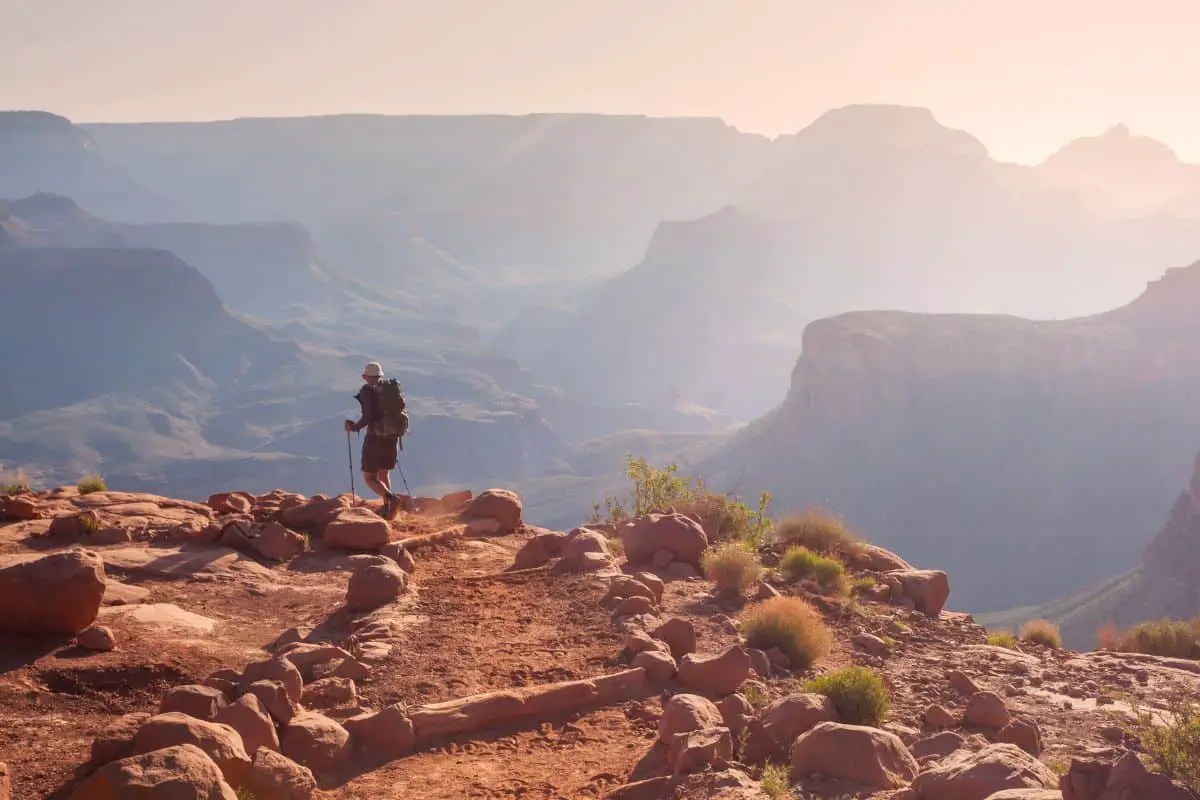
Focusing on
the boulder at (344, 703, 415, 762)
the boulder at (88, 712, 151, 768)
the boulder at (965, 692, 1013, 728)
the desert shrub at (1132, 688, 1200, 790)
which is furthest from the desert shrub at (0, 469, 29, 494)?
the desert shrub at (1132, 688, 1200, 790)

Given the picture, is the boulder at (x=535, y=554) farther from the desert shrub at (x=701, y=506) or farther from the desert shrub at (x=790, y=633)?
the desert shrub at (x=790, y=633)

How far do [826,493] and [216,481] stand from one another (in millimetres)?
88672

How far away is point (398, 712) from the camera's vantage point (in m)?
7.71

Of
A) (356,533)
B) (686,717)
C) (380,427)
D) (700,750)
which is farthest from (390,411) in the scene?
(700,750)

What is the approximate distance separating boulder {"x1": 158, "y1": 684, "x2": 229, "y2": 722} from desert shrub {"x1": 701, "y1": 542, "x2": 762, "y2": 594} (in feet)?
24.3

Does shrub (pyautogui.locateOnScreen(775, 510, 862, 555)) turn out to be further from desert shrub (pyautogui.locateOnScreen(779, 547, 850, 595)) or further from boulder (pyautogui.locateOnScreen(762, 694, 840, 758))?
boulder (pyautogui.locateOnScreen(762, 694, 840, 758))

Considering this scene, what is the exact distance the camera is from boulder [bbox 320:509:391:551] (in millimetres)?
13375

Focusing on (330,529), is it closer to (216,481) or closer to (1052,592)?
(1052,592)

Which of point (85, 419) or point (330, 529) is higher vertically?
point (330, 529)

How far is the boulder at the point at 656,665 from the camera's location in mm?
9242

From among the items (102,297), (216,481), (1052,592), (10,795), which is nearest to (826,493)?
(1052,592)

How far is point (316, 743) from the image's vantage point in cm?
714

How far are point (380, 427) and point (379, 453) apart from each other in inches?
16.8

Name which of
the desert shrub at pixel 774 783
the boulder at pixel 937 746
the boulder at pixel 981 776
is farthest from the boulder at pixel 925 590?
the desert shrub at pixel 774 783
